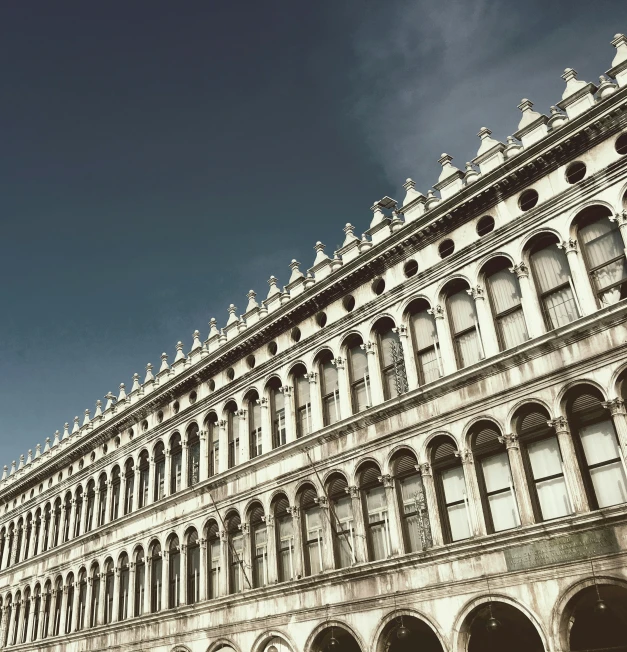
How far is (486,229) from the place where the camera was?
2088cm

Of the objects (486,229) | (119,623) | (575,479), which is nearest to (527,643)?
(575,479)

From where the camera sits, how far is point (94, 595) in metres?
32.5

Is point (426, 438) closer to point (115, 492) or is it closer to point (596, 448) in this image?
point (596, 448)

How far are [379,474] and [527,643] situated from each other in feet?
19.2

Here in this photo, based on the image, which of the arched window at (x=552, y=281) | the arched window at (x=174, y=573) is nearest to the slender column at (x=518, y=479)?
the arched window at (x=552, y=281)

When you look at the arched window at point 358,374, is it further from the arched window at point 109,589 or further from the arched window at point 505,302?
the arched window at point 109,589

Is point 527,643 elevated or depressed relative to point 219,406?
depressed

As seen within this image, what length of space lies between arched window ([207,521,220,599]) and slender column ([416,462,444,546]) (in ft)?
32.0

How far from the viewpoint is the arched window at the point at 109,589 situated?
31.2 meters

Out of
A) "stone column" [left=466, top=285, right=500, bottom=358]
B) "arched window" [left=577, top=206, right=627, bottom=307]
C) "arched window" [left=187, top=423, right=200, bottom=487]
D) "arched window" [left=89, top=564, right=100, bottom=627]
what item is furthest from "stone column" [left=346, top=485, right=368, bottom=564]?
"arched window" [left=89, top=564, right=100, bottom=627]

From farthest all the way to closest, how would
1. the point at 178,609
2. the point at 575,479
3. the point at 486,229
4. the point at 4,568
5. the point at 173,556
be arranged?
the point at 4,568 < the point at 173,556 < the point at 178,609 < the point at 486,229 < the point at 575,479

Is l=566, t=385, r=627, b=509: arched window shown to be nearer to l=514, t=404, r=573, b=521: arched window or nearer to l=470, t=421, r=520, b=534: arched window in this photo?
l=514, t=404, r=573, b=521: arched window

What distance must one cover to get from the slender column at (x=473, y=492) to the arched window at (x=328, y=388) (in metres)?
5.60

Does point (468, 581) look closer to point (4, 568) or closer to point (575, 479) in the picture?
point (575, 479)
